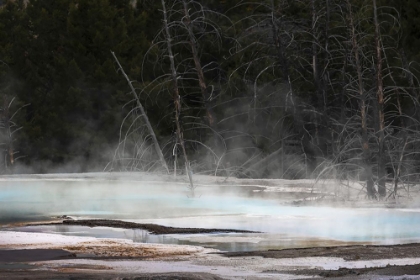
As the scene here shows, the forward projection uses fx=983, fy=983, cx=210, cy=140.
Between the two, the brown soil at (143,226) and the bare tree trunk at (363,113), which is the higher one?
the bare tree trunk at (363,113)

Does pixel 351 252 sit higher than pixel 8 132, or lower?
lower

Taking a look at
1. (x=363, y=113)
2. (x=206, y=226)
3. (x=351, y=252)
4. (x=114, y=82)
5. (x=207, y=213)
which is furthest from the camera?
(x=114, y=82)

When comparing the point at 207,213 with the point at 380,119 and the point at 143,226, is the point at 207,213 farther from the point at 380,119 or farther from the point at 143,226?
the point at 380,119

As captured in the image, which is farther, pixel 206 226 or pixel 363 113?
pixel 363 113

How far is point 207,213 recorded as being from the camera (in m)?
17.2

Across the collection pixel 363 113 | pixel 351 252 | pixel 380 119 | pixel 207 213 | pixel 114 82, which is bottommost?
pixel 351 252

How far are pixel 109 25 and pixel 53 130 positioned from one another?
4466 mm

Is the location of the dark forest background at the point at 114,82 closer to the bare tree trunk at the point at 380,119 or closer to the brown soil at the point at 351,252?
the bare tree trunk at the point at 380,119

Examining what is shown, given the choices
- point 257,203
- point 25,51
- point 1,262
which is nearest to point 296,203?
point 257,203

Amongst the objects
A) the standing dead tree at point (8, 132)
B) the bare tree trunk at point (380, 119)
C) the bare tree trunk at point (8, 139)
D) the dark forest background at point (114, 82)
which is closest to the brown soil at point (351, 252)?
the bare tree trunk at point (380, 119)

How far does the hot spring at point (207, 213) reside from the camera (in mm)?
13047

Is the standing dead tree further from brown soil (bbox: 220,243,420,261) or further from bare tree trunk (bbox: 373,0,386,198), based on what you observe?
brown soil (bbox: 220,243,420,261)

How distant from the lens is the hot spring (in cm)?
1305

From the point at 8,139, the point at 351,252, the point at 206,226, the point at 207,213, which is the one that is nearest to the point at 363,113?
the point at 207,213
